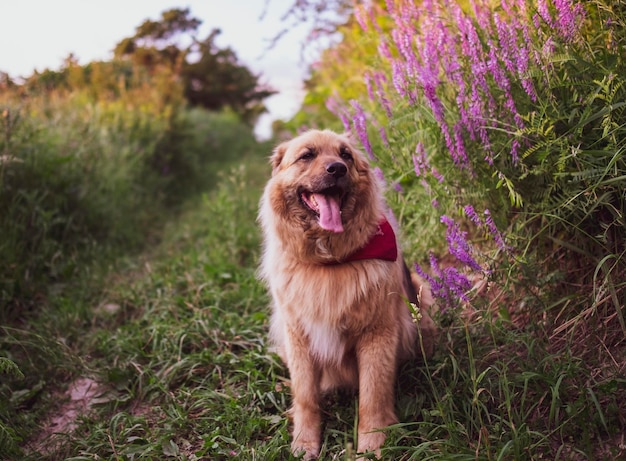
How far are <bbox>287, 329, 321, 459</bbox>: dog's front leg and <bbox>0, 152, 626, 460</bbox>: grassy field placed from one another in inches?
→ 3.4

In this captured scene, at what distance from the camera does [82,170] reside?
5.62 m

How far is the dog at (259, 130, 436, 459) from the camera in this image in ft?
8.15

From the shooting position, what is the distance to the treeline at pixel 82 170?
4.31 m

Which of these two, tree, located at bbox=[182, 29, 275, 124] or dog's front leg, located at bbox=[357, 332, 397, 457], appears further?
tree, located at bbox=[182, 29, 275, 124]

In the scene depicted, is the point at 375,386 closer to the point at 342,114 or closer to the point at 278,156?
the point at 278,156

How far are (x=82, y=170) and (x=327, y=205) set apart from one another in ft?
13.5

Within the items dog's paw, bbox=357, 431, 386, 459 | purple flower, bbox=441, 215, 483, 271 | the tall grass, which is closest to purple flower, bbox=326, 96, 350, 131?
purple flower, bbox=441, 215, 483, 271

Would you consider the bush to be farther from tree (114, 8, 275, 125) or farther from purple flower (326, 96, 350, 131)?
tree (114, 8, 275, 125)

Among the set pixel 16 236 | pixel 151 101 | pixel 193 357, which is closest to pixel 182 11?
pixel 151 101

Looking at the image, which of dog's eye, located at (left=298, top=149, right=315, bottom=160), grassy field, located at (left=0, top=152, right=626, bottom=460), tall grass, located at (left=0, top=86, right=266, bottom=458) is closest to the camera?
grassy field, located at (left=0, top=152, right=626, bottom=460)

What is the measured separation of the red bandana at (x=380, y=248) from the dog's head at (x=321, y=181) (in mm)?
171

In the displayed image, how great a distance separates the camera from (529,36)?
2525 mm

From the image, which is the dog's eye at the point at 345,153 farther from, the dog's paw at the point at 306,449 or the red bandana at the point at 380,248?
the dog's paw at the point at 306,449

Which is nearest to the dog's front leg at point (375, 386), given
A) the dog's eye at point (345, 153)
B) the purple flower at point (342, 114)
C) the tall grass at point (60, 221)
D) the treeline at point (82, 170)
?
the dog's eye at point (345, 153)
